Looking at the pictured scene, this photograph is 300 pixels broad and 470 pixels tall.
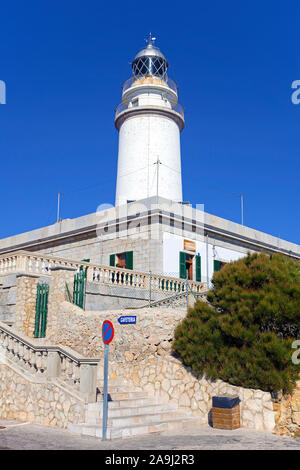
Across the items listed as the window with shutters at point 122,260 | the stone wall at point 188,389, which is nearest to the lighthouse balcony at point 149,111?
the window with shutters at point 122,260

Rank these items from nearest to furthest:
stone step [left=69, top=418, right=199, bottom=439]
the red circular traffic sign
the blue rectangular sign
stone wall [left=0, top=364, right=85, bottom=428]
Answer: the red circular traffic sign
stone step [left=69, top=418, right=199, bottom=439]
stone wall [left=0, top=364, right=85, bottom=428]
the blue rectangular sign

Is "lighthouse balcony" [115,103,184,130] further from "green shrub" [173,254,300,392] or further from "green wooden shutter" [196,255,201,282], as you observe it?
"green shrub" [173,254,300,392]

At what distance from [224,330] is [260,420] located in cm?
204

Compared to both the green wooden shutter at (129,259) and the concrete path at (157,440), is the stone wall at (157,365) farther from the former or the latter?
the green wooden shutter at (129,259)

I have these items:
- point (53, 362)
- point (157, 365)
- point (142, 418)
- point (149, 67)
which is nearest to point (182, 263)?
point (157, 365)

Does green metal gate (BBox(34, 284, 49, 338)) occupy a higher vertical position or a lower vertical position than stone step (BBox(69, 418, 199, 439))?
higher

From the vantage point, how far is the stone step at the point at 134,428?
8414 millimetres

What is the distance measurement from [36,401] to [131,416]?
2274 millimetres

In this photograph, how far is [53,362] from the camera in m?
10.1

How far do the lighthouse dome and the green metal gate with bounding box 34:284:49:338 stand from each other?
20341 mm

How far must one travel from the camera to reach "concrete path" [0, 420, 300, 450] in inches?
302

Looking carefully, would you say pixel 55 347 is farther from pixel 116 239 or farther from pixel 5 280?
pixel 116 239

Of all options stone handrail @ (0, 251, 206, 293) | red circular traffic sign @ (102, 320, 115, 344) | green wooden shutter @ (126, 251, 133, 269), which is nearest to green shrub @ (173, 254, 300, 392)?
red circular traffic sign @ (102, 320, 115, 344)

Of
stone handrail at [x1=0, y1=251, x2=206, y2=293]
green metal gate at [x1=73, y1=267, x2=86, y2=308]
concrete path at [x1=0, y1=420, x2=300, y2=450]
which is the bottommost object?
concrete path at [x1=0, y1=420, x2=300, y2=450]
